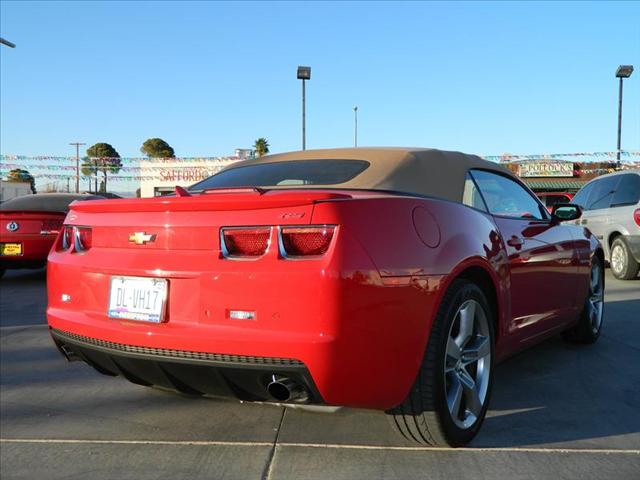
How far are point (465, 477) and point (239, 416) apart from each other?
1327 millimetres

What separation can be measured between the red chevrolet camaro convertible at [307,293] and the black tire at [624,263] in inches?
240

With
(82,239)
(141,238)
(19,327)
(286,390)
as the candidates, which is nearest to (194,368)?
(286,390)

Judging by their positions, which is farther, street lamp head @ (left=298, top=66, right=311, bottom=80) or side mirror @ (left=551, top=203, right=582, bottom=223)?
street lamp head @ (left=298, top=66, right=311, bottom=80)

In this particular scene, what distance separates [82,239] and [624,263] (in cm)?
787

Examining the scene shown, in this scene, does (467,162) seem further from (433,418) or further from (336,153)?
(433,418)

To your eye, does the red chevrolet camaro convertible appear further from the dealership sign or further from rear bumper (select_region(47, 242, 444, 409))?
the dealership sign

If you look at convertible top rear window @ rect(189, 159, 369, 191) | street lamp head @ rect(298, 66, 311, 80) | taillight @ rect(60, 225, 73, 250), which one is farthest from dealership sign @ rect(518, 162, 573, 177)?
taillight @ rect(60, 225, 73, 250)

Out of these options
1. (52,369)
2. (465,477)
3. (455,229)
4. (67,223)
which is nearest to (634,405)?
(465,477)

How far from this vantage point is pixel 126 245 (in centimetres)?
259

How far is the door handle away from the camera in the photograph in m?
3.29

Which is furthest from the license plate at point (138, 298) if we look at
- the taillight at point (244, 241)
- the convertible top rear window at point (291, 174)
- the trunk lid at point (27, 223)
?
the trunk lid at point (27, 223)

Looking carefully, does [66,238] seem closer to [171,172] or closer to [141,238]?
[141,238]

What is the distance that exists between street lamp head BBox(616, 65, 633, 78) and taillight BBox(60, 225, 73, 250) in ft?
80.8

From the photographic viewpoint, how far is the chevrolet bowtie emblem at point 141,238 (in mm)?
2504
